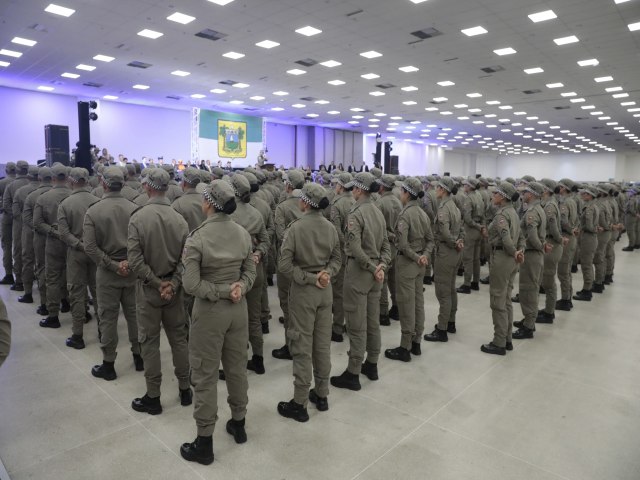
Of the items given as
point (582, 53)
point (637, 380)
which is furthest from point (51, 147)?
point (582, 53)

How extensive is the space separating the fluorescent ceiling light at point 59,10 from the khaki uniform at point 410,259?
31.4 ft

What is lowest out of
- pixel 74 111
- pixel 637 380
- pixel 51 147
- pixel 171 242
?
pixel 637 380

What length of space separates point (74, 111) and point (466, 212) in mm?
20340

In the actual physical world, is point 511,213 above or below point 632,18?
below

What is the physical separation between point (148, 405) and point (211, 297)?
1.41 metres

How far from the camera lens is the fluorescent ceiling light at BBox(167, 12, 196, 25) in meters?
9.91

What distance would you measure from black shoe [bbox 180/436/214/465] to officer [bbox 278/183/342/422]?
788 millimetres

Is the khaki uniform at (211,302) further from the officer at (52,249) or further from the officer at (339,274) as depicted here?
the officer at (52,249)

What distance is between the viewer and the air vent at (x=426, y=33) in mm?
10625

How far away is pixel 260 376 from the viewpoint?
4.34m

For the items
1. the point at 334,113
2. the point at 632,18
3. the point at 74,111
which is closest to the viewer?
the point at 632,18

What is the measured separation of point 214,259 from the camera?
288 centimetres

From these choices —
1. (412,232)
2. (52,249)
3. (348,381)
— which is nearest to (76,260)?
(52,249)

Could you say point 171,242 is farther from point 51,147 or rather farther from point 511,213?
point 51,147
